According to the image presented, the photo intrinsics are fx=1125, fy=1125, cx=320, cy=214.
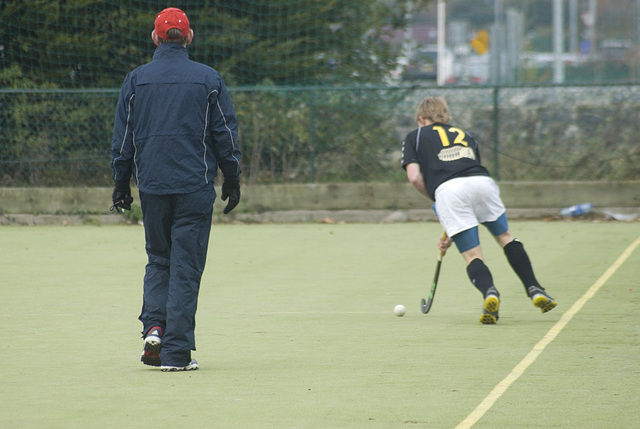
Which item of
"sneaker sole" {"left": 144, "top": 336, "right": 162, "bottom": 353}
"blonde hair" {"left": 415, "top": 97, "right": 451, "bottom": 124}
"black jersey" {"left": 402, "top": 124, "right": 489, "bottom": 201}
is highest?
"blonde hair" {"left": 415, "top": 97, "right": 451, "bottom": 124}

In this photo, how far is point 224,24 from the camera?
17.9 metres

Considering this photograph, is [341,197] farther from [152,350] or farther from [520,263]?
[152,350]

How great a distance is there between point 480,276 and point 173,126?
273cm

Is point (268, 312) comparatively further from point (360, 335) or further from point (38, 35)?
point (38, 35)

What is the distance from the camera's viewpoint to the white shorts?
25.9 ft

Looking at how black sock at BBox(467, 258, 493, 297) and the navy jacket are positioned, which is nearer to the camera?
the navy jacket

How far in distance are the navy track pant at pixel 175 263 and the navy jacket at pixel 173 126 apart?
0.10m

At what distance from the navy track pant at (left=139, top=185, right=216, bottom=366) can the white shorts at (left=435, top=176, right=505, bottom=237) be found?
2368 mm

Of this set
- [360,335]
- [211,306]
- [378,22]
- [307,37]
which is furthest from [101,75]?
[360,335]

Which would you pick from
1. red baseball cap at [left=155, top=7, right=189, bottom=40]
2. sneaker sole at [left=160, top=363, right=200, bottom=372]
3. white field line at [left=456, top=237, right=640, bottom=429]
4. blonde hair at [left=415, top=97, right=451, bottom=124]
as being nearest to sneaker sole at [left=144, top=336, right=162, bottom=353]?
sneaker sole at [left=160, top=363, right=200, bottom=372]

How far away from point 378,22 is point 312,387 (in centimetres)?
1456

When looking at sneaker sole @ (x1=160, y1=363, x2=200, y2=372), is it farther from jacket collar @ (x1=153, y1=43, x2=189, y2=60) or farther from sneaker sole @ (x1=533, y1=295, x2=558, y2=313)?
sneaker sole @ (x1=533, y1=295, x2=558, y2=313)

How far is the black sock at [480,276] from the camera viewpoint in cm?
761

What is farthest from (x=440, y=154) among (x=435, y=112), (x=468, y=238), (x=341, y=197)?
(x=341, y=197)
